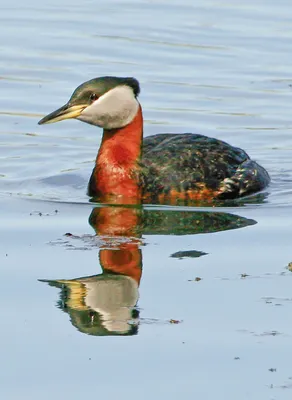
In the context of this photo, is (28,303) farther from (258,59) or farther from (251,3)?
(251,3)

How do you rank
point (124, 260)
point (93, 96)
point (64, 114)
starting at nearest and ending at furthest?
point (124, 260) → point (64, 114) → point (93, 96)

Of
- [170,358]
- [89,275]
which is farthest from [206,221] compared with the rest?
[170,358]

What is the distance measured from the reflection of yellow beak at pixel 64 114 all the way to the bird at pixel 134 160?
10mm

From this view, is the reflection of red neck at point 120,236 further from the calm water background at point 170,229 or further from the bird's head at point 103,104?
the bird's head at point 103,104

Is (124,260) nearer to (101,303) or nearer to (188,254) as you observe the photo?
(188,254)

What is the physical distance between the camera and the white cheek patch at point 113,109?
44.5ft

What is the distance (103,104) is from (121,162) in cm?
74

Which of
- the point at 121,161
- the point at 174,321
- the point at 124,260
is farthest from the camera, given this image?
the point at 121,161

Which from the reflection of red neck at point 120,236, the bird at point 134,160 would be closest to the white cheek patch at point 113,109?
the bird at point 134,160

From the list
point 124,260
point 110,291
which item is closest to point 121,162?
point 124,260

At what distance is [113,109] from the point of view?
45.1ft

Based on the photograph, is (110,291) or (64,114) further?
(64,114)

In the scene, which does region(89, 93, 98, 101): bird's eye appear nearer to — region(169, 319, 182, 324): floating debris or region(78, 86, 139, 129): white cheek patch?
region(78, 86, 139, 129): white cheek patch

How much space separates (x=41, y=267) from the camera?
10.6 meters
